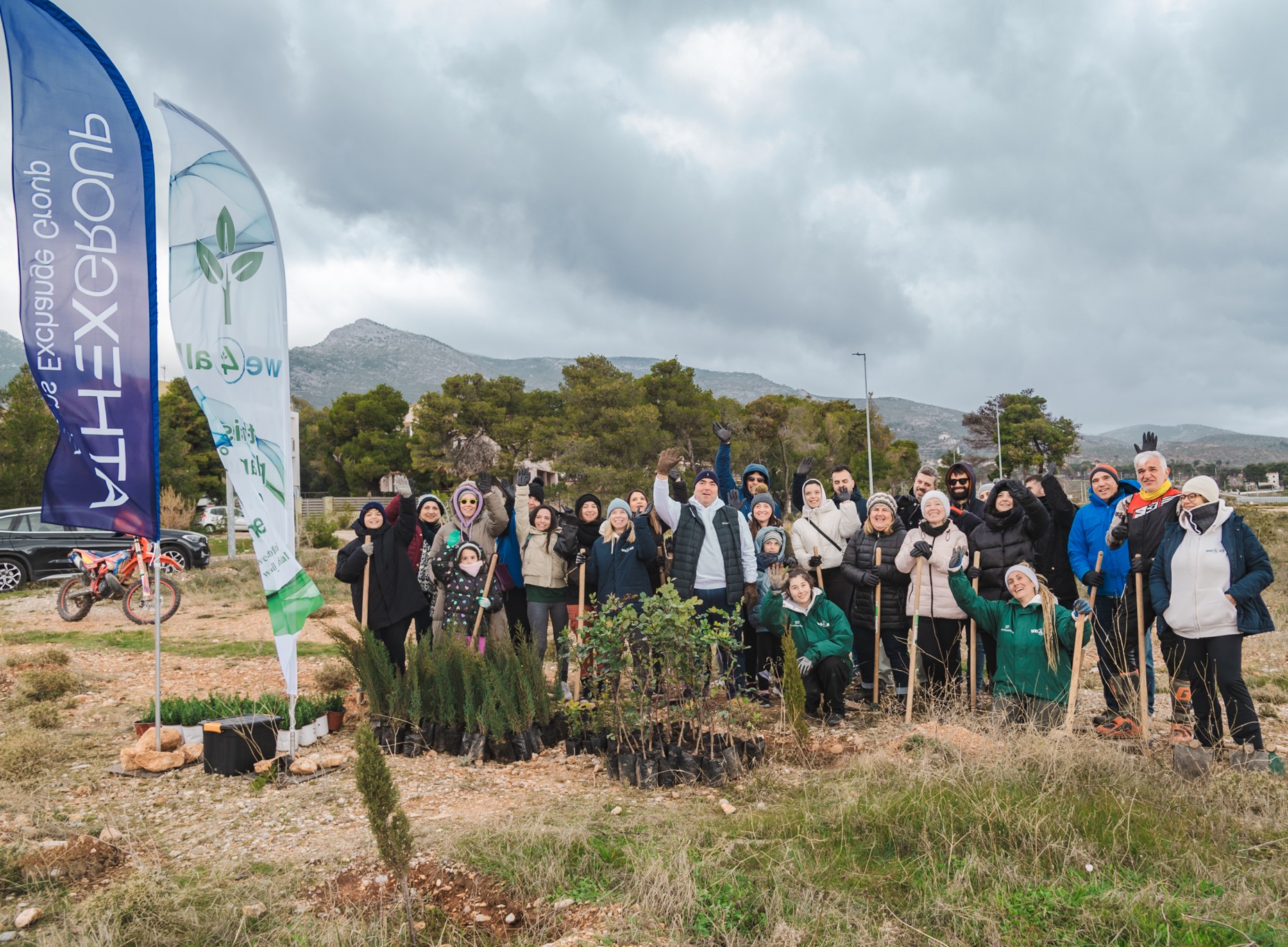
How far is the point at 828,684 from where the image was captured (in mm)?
5816

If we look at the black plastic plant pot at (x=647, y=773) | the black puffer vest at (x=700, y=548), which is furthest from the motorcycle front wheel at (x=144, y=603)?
the black plastic plant pot at (x=647, y=773)

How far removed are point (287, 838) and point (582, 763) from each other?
1.77 metres

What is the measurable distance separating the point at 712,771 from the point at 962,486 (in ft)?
10.4

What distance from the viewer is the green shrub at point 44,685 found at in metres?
7.04

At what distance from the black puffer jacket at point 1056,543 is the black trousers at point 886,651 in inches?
44.2

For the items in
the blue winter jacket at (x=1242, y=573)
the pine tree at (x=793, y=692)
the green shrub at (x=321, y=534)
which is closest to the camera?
the blue winter jacket at (x=1242, y=573)

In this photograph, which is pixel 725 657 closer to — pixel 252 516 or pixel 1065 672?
pixel 1065 672

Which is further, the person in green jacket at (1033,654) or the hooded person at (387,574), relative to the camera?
the hooded person at (387,574)

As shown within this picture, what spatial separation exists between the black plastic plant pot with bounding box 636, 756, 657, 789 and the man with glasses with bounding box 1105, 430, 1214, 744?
3.10 meters

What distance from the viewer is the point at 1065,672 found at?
5172 mm

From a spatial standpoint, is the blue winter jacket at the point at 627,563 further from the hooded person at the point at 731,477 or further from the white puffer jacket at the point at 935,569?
the white puffer jacket at the point at 935,569

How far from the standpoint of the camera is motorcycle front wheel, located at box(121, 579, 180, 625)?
11.3m

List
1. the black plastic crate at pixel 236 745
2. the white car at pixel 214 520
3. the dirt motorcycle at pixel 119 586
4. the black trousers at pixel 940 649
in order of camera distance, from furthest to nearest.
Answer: the white car at pixel 214 520 → the dirt motorcycle at pixel 119 586 → the black trousers at pixel 940 649 → the black plastic crate at pixel 236 745

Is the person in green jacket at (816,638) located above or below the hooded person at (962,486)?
below
